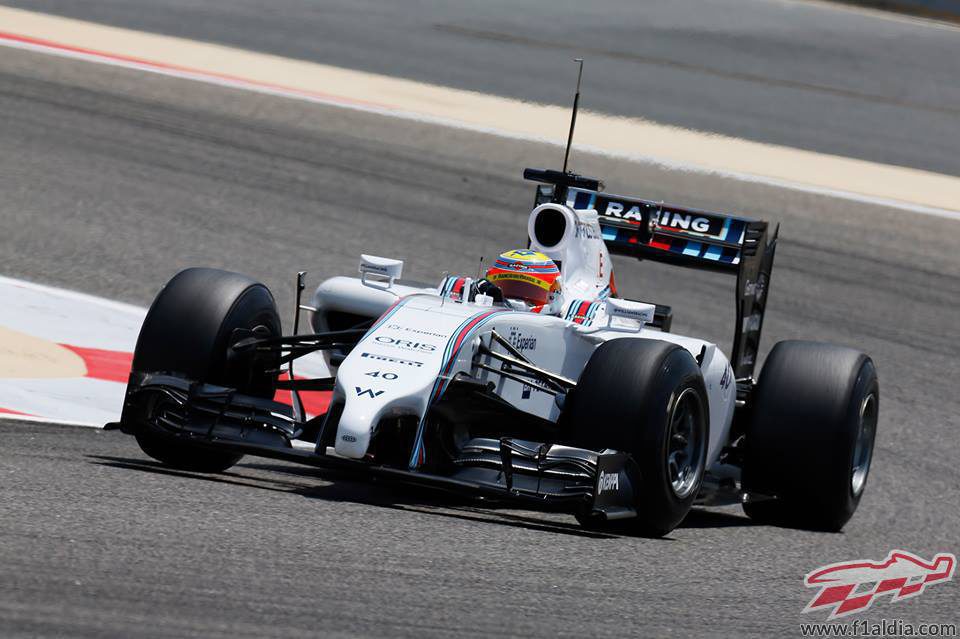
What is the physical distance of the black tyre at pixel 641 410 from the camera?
23.5ft

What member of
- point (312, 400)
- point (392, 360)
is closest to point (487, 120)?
point (312, 400)

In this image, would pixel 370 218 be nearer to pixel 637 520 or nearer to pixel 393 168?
pixel 393 168

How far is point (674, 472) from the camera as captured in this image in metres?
7.66

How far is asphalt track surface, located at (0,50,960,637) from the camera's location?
5438 millimetres

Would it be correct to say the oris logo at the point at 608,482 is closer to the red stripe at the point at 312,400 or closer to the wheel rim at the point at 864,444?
the wheel rim at the point at 864,444

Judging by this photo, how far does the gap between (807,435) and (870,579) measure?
1.37 m

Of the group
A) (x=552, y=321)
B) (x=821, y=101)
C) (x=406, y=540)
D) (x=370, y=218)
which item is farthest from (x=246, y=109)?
(x=406, y=540)

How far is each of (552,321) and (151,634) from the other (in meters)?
3.71

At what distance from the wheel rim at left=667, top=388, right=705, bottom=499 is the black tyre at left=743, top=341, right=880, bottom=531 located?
823 mm

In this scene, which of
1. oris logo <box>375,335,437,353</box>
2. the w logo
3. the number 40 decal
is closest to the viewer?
the w logo

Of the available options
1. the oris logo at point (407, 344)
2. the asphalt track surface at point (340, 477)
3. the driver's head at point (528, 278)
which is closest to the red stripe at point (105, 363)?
the asphalt track surface at point (340, 477)

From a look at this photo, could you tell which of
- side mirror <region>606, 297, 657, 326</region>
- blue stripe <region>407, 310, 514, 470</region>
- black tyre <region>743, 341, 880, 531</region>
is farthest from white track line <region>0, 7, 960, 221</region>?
blue stripe <region>407, 310, 514, 470</region>

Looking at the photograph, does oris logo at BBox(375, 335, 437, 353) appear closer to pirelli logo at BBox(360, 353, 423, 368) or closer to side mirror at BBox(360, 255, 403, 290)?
pirelli logo at BBox(360, 353, 423, 368)

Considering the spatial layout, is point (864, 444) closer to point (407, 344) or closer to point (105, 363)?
point (407, 344)
